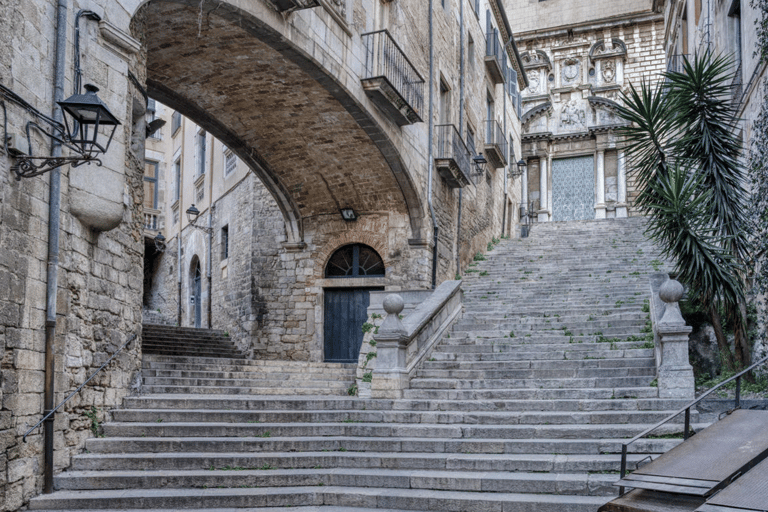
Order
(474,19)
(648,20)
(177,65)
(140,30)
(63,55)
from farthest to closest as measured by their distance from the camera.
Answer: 1. (648,20)
2. (474,19)
3. (177,65)
4. (140,30)
5. (63,55)

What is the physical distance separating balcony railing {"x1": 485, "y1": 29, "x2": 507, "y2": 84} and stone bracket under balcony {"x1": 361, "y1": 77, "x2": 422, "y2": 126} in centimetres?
893

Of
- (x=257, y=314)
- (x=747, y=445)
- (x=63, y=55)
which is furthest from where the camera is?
Answer: (x=257, y=314)

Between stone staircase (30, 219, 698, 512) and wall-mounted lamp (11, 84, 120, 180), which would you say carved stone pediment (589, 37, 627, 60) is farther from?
wall-mounted lamp (11, 84, 120, 180)

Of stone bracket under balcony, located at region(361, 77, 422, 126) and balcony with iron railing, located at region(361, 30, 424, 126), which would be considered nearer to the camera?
stone bracket under balcony, located at region(361, 77, 422, 126)

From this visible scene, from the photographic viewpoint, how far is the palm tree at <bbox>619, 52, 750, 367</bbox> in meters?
8.89

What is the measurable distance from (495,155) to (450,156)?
5.83m

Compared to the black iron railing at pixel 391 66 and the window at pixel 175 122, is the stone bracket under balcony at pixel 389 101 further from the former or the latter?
the window at pixel 175 122

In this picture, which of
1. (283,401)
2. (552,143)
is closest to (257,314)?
(283,401)

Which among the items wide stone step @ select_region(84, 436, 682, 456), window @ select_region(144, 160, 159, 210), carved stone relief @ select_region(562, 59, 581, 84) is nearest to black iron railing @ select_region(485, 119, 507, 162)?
carved stone relief @ select_region(562, 59, 581, 84)

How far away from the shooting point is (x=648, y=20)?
97.7 ft

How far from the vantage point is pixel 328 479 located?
695 centimetres

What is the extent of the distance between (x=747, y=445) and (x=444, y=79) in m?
12.8

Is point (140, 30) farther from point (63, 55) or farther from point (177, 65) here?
point (177, 65)

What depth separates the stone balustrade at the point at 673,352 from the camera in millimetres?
7855
